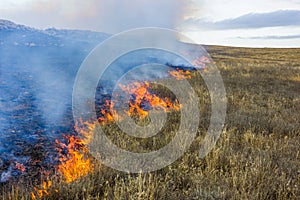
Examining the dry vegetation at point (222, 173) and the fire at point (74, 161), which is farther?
the fire at point (74, 161)

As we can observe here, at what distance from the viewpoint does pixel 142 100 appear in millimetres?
8375

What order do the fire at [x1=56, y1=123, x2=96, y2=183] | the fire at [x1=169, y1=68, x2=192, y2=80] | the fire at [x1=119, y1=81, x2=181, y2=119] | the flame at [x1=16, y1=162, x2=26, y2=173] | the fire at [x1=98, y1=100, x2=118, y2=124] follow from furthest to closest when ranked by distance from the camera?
the fire at [x1=169, y1=68, x2=192, y2=80] → the fire at [x1=119, y1=81, x2=181, y2=119] → the fire at [x1=98, y1=100, x2=118, y2=124] → the flame at [x1=16, y1=162, x2=26, y2=173] → the fire at [x1=56, y1=123, x2=96, y2=183]

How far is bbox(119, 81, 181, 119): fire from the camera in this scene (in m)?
7.17

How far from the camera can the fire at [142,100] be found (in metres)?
7.17

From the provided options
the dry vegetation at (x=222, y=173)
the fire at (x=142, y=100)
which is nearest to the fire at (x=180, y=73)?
the fire at (x=142, y=100)

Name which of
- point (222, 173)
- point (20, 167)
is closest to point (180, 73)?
point (222, 173)

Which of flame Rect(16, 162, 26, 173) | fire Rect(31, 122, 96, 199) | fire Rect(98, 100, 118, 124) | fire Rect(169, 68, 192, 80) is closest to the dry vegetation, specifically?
fire Rect(31, 122, 96, 199)

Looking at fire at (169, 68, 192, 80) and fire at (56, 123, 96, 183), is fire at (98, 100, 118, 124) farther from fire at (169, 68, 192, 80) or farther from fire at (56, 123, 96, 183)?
fire at (169, 68, 192, 80)

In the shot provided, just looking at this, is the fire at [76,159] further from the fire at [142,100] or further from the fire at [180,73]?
the fire at [180,73]

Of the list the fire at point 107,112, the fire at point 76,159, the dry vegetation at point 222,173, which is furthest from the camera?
the fire at point 107,112

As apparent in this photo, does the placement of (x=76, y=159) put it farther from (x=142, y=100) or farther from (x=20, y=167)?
(x=142, y=100)

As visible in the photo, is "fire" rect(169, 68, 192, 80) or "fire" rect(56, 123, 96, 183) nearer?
"fire" rect(56, 123, 96, 183)

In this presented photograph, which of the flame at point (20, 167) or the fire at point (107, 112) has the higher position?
the fire at point (107, 112)

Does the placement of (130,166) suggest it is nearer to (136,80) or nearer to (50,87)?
(50,87)
